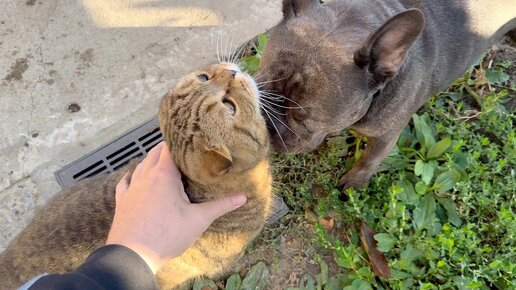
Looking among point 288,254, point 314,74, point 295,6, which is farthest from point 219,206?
point 295,6

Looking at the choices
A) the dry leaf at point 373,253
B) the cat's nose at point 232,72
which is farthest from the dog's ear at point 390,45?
the dry leaf at point 373,253

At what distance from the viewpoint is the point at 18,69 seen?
14.0 ft

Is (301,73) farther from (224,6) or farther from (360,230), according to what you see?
(224,6)

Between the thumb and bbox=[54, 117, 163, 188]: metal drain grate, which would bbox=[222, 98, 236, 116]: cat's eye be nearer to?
the thumb

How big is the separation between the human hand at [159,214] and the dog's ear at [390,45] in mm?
1092

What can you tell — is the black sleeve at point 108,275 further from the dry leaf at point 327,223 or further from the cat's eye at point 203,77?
the dry leaf at point 327,223

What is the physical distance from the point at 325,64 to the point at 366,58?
8.8 inches

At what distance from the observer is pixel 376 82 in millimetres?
2783

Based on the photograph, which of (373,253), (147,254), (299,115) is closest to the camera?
(147,254)

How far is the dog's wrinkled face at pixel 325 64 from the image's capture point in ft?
8.90

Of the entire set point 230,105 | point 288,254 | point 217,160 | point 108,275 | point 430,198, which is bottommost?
point 288,254

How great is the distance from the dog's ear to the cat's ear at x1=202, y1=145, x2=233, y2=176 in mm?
879

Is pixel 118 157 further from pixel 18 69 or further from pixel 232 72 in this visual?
pixel 232 72

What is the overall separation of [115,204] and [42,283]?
844 mm
